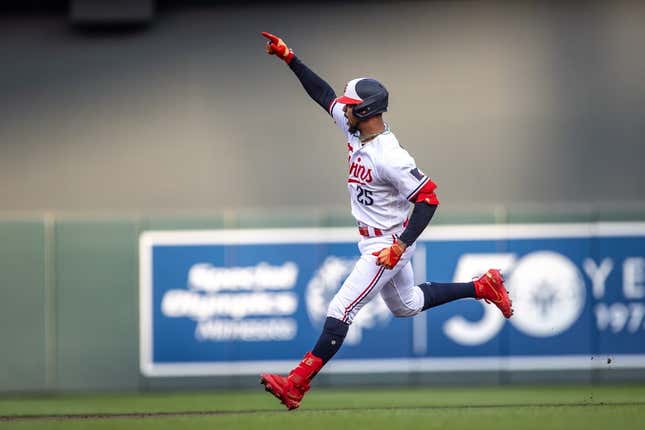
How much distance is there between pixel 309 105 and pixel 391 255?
6.02 meters

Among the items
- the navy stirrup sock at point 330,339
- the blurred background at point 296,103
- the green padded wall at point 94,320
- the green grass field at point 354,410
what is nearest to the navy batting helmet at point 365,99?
the navy stirrup sock at point 330,339

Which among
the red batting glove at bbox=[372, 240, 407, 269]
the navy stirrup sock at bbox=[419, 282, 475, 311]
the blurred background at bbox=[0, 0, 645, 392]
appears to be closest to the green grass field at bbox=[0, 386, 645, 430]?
the navy stirrup sock at bbox=[419, 282, 475, 311]

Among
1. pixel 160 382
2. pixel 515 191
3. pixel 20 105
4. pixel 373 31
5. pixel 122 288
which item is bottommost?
pixel 160 382

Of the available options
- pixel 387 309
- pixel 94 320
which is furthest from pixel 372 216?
pixel 94 320

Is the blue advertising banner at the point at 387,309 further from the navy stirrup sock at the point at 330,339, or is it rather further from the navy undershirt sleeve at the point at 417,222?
the navy undershirt sleeve at the point at 417,222

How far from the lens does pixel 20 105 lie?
12305mm

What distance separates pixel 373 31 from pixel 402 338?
148 inches

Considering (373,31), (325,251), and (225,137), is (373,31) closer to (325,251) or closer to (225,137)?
(225,137)

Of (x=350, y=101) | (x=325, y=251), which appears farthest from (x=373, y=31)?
(x=350, y=101)

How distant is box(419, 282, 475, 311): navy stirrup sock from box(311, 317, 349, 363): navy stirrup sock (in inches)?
26.0

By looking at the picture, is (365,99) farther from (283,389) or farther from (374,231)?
(283,389)

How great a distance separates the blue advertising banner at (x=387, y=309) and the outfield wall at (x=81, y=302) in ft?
0.29

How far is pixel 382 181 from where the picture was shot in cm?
654

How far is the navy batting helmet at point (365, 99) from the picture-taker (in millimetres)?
6500
